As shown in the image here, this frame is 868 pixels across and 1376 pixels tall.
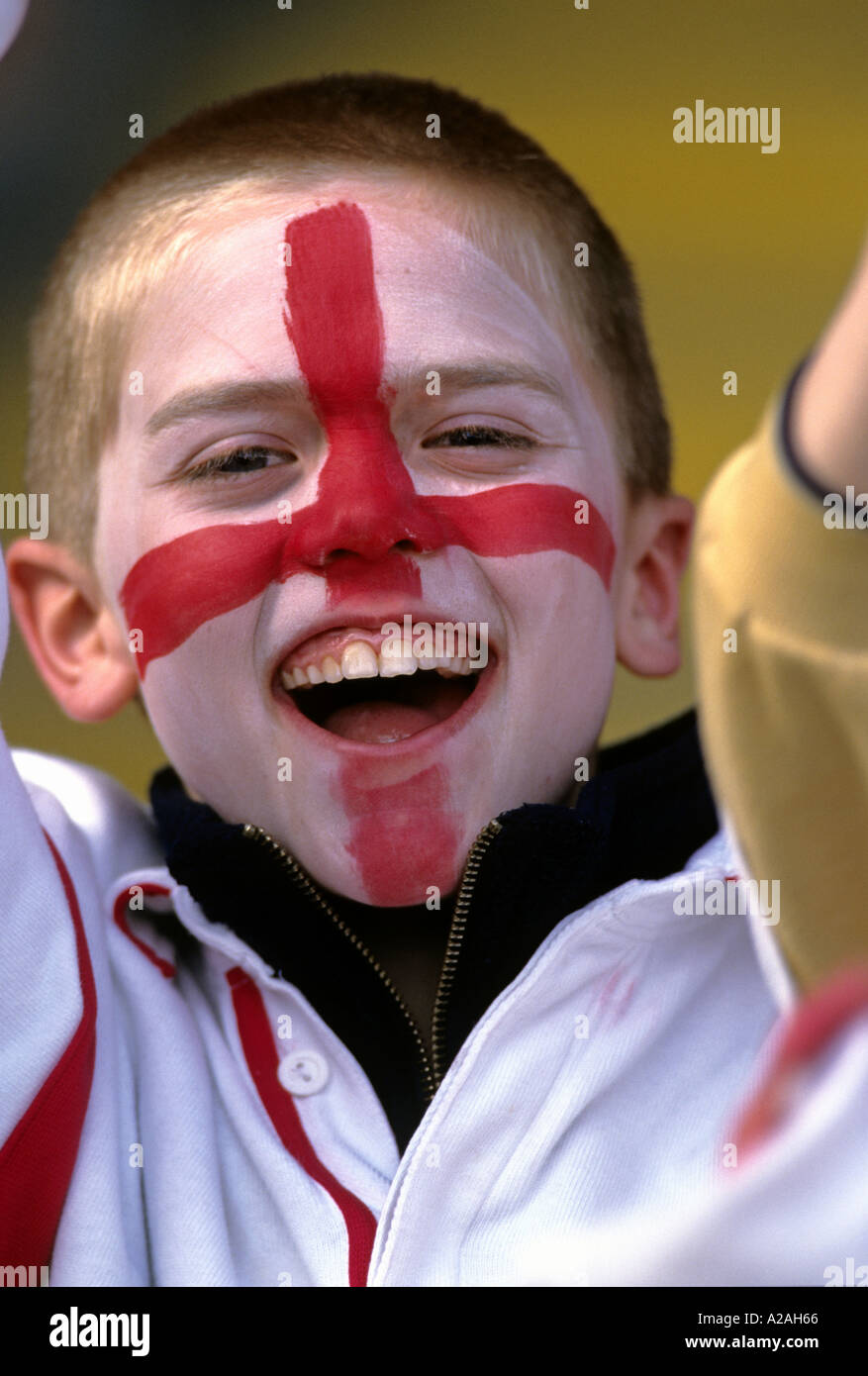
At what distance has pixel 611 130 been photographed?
2.17 metres

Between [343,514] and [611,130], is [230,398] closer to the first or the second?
[343,514]

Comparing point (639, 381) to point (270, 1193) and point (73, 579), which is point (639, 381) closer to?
point (73, 579)

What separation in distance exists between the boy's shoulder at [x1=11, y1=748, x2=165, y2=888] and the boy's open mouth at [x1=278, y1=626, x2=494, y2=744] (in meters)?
0.21

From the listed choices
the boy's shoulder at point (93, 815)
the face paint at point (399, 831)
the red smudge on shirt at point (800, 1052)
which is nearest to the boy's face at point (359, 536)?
the face paint at point (399, 831)

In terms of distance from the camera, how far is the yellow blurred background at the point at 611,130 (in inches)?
81.0

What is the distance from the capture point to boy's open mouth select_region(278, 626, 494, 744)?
1.35 metres

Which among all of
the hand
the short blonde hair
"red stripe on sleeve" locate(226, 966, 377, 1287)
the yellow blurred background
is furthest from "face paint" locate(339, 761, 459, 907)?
the yellow blurred background

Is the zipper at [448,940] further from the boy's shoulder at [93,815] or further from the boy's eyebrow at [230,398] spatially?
the boy's eyebrow at [230,398]

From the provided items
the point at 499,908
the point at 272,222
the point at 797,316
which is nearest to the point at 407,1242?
the point at 499,908

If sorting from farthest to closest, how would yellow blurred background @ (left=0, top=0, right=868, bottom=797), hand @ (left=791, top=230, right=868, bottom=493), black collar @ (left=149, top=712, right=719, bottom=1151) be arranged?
yellow blurred background @ (left=0, top=0, right=868, bottom=797) → black collar @ (left=149, top=712, right=719, bottom=1151) → hand @ (left=791, top=230, right=868, bottom=493)

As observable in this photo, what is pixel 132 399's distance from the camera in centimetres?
149

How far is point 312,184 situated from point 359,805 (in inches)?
21.1

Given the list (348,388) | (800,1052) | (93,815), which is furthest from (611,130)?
(800,1052)

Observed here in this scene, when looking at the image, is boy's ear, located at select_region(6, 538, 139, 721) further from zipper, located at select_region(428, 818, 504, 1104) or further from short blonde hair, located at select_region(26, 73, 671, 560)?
zipper, located at select_region(428, 818, 504, 1104)
